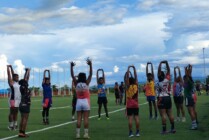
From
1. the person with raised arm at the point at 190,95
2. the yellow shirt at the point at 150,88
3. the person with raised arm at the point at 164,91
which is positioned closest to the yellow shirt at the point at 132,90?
the person with raised arm at the point at 164,91

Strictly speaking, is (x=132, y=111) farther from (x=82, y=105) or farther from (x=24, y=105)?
(x=24, y=105)

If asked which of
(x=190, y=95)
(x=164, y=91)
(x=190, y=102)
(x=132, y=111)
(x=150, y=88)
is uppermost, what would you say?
(x=150, y=88)

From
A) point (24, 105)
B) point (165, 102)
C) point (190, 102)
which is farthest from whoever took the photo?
point (190, 102)

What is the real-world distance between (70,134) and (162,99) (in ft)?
11.2

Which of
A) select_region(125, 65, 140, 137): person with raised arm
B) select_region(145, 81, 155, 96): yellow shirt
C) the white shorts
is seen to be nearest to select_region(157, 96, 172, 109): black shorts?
select_region(125, 65, 140, 137): person with raised arm

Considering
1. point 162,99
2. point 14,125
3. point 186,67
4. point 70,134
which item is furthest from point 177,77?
point 14,125

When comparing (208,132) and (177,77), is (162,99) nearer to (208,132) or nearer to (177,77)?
(208,132)

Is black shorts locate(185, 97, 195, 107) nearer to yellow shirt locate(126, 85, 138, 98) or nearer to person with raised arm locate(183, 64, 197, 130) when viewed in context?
person with raised arm locate(183, 64, 197, 130)

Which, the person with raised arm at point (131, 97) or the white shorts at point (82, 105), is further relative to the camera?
the person with raised arm at point (131, 97)

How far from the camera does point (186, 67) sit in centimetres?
1505

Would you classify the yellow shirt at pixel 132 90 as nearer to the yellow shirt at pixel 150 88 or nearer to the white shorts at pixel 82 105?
the white shorts at pixel 82 105

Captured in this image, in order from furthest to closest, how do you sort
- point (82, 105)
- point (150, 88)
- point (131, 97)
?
point (150, 88), point (131, 97), point (82, 105)

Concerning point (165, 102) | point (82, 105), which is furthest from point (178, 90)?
point (82, 105)

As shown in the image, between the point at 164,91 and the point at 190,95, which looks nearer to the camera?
the point at 164,91
